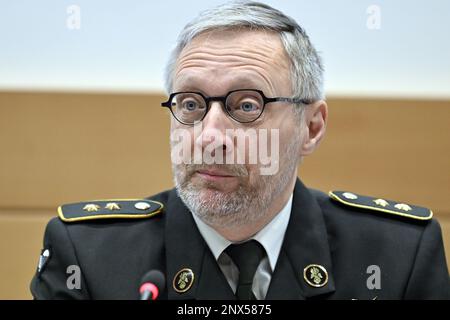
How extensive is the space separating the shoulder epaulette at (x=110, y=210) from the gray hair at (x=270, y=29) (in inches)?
13.8

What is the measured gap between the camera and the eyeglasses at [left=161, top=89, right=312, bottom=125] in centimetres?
132

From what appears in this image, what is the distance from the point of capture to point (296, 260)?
4.53ft

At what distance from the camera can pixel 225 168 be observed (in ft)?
4.22

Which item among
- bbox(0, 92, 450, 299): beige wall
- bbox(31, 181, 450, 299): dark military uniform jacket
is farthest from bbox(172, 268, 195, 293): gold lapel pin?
bbox(0, 92, 450, 299): beige wall

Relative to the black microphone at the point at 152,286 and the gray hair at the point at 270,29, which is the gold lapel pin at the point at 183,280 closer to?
the black microphone at the point at 152,286

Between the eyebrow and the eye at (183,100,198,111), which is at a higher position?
the eyebrow

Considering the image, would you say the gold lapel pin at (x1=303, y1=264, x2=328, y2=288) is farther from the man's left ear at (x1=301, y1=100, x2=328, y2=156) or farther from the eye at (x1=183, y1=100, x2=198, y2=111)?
the eye at (x1=183, y1=100, x2=198, y2=111)

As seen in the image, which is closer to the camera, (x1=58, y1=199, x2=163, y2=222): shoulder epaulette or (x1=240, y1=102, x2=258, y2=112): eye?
(x1=240, y1=102, x2=258, y2=112): eye

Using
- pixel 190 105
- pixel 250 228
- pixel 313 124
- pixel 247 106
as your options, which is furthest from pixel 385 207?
pixel 190 105

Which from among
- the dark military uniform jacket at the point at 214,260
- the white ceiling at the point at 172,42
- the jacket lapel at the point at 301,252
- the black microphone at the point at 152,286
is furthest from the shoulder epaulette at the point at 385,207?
the black microphone at the point at 152,286

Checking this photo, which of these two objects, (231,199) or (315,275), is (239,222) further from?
(315,275)

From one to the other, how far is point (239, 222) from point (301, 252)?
0.19 metres

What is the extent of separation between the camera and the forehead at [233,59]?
1328 mm

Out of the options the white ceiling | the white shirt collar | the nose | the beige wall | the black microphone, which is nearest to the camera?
the black microphone
